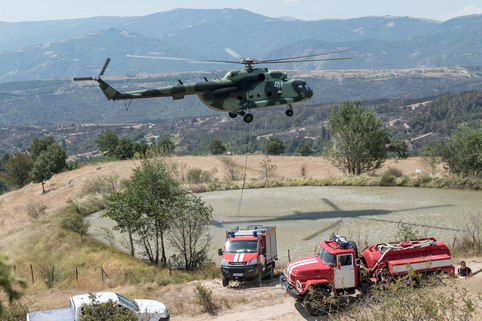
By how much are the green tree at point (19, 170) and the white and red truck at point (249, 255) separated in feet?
227

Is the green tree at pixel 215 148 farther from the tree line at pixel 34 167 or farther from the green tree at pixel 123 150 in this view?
the tree line at pixel 34 167

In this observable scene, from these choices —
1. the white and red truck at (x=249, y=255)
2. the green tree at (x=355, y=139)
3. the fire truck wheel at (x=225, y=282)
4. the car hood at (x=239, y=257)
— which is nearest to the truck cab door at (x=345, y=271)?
the white and red truck at (x=249, y=255)

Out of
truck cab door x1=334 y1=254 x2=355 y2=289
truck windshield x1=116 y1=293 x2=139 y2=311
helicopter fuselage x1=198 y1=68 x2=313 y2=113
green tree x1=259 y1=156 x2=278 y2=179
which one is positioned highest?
helicopter fuselage x1=198 y1=68 x2=313 y2=113

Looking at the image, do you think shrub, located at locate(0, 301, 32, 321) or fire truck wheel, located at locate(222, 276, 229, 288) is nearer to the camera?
shrub, located at locate(0, 301, 32, 321)

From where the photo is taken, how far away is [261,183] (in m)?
51.0

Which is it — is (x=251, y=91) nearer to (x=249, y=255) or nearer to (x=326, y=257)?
(x=249, y=255)

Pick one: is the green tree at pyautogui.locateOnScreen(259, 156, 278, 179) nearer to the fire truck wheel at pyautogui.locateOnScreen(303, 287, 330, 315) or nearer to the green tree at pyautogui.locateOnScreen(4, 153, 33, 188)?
the fire truck wheel at pyautogui.locateOnScreen(303, 287, 330, 315)

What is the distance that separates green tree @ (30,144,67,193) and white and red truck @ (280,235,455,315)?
197 feet

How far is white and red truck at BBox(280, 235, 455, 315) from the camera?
1733 centimetres

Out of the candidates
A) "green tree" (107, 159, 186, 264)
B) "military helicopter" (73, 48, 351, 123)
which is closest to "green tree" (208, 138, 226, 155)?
"military helicopter" (73, 48, 351, 123)

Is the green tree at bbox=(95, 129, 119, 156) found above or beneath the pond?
beneath

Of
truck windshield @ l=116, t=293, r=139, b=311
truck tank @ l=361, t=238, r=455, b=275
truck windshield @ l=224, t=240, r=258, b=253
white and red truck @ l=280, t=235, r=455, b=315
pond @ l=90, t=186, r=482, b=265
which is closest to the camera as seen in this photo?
truck windshield @ l=116, t=293, r=139, b=311

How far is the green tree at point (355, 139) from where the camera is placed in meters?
56.4

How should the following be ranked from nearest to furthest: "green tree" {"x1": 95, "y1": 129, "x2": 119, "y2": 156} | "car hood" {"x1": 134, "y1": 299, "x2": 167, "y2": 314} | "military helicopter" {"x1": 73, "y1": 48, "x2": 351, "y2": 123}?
"car hood" {"x1": 134, "y1": 299, "x2": 167, "y2": 314}
"military helicopter" {"x1": 73, "y1": 48, "x2": 351, "y2": 123}
"green tree" {"x1": 95, "y1": 129, "x2": 119, "y2": 156}
